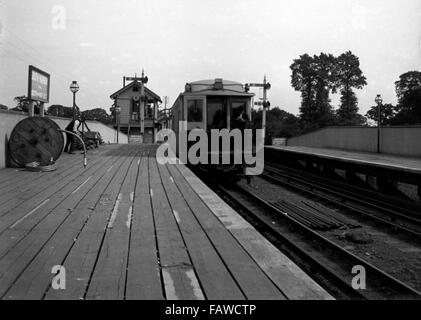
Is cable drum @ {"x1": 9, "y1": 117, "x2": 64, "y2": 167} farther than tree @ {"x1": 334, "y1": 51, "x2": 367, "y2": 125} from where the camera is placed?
No

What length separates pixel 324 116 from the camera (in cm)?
5588

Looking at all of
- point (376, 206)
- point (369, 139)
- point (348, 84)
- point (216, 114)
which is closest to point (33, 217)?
point (376, 206)

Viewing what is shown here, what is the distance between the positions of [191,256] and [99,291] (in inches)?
39.4

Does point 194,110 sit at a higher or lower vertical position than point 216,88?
lower

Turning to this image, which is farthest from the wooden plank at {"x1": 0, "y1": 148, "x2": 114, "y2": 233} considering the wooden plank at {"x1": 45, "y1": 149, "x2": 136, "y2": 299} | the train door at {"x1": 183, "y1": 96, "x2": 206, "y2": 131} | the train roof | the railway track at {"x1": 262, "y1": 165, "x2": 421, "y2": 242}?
the railway track at {"x1": 262, "y1": 165, "x2": 421, "y2": 242}

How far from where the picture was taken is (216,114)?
44.3ft

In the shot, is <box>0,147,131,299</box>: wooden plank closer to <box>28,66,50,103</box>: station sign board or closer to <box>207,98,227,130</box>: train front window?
<box>28,66,50,103</box>: station sign board

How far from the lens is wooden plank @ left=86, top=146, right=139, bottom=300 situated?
113 inches

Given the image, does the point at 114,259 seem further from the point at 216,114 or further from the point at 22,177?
the point at 216,114

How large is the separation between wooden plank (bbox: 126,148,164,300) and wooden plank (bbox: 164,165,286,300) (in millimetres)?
407

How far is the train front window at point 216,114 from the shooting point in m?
13.5

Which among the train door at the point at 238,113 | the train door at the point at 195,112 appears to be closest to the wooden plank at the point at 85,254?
the train door at the point at 195,112

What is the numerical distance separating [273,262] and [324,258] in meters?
3.29

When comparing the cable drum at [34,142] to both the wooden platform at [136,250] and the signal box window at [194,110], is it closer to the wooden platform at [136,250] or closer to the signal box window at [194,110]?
the wooden platform at [136,250]
